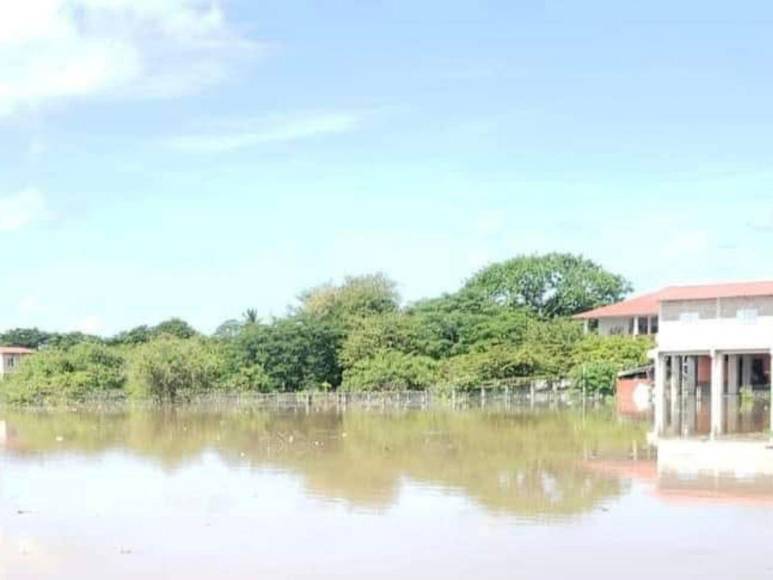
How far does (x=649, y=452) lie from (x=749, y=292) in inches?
454

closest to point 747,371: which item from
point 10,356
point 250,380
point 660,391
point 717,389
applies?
point 660,391

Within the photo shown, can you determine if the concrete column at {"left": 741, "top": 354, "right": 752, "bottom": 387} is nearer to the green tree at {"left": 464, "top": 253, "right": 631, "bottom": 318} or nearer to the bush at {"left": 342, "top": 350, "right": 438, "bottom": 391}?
the bush at {"left": 342, "top": 350, "right": 438, "bottom": 391}

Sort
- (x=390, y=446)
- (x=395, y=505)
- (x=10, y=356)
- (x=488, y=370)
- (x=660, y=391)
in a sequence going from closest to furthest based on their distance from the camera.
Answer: (x=395, y=505), (x=390, y=446), (x=660, y=391), (x=488, y=370), (x=10, y=356)

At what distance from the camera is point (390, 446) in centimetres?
2659

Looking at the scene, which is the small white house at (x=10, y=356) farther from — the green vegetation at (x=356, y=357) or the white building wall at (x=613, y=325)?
the white building wall at (x=613, y=325)

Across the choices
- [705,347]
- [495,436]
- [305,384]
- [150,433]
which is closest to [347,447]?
[495,436]

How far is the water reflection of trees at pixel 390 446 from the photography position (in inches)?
730

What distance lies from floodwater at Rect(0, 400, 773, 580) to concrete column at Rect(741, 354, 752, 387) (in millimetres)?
13150

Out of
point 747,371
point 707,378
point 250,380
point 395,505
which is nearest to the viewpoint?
point 395,505

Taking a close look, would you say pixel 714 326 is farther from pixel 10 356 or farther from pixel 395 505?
pixel 10 356

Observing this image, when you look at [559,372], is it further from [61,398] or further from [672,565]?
[672,565]

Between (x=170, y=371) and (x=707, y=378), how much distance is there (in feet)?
75.9

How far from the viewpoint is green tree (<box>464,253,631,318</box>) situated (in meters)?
68.0

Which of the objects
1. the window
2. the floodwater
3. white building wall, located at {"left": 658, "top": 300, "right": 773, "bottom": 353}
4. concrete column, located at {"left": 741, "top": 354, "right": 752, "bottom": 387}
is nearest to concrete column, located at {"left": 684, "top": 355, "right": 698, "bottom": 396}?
concrete column, located at {"left": 741, "top": 354, "right": 752, "bottom": 387}
